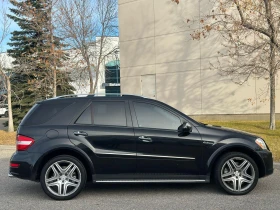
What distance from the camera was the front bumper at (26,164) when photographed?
5.53 meters

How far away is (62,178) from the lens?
5590mm

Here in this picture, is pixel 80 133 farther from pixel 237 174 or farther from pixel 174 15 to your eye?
pixel 174 15

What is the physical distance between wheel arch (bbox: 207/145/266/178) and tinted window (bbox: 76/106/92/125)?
2.17 meters

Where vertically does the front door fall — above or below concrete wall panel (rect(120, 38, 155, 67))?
below

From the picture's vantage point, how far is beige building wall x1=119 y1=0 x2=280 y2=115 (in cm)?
1912

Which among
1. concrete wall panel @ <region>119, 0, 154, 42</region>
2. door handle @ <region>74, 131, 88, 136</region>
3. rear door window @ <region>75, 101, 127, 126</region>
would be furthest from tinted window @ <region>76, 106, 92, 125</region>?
concrete wall panel @ <region>119, 0, 154, 42</region>

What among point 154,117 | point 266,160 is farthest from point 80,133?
point 266,160

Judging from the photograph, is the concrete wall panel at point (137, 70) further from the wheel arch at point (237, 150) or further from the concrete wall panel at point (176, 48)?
the wheel arch at point (237, 150)

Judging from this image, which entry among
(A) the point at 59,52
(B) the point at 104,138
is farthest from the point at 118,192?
(A) the point at 59,52

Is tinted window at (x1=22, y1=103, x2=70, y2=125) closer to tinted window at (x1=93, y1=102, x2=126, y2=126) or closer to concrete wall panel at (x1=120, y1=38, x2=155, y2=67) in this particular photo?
tinted window at (x1=93, y1=102, x2=126, y2=126)

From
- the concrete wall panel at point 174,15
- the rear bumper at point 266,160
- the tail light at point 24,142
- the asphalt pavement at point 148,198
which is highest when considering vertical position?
the concrete wall panel at point 174,15

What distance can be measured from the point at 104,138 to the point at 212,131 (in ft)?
6.10

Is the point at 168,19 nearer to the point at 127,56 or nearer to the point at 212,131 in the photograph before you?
the point at 127,56

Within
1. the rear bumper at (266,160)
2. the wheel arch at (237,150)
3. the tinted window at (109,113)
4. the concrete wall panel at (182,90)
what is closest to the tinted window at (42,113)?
the tinted window at (109,113)
